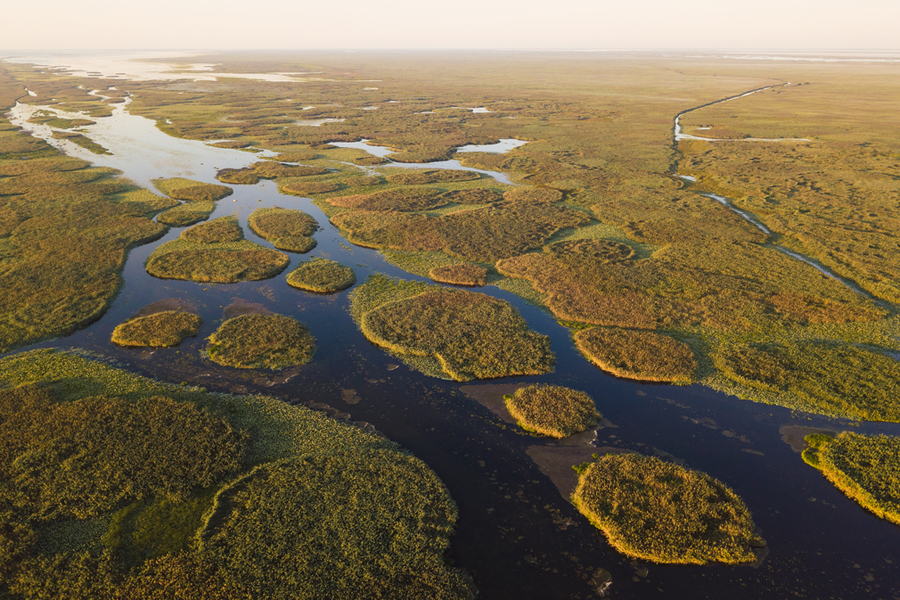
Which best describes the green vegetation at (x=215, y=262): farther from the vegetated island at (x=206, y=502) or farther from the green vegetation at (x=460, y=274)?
the vegetated island at (x=206, y=502)

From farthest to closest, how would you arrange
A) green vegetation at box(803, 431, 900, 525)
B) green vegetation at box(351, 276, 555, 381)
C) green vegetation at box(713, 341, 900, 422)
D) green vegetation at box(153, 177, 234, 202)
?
green vegetation at box(153, 177, 234, 202), green vegetation at box(351, 276, 555, 381), green vegetation at box(713, 341, 900, 422), green vegetation at box(803, 431, 900, 525)

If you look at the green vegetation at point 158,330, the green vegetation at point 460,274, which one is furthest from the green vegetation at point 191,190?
the green vegetation at point 460,274

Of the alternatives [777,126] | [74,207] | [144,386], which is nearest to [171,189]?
[74,207]

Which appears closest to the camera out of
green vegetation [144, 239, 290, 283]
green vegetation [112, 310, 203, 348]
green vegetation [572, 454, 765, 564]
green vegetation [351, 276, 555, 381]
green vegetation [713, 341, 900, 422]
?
green vegetation [572, 454, 765, 564]

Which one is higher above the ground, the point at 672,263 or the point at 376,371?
the point at 672,263

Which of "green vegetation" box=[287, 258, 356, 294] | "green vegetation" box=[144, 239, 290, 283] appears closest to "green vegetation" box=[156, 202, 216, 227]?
"green vegetation" box=[144, 239, 290, 283]

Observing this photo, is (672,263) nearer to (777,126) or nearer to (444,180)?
(444,180)

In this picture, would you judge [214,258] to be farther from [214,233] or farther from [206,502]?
[206,502]

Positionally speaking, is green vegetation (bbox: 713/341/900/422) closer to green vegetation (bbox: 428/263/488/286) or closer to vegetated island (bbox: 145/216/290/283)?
green vegetation (bbox: 428/263/488/286)
